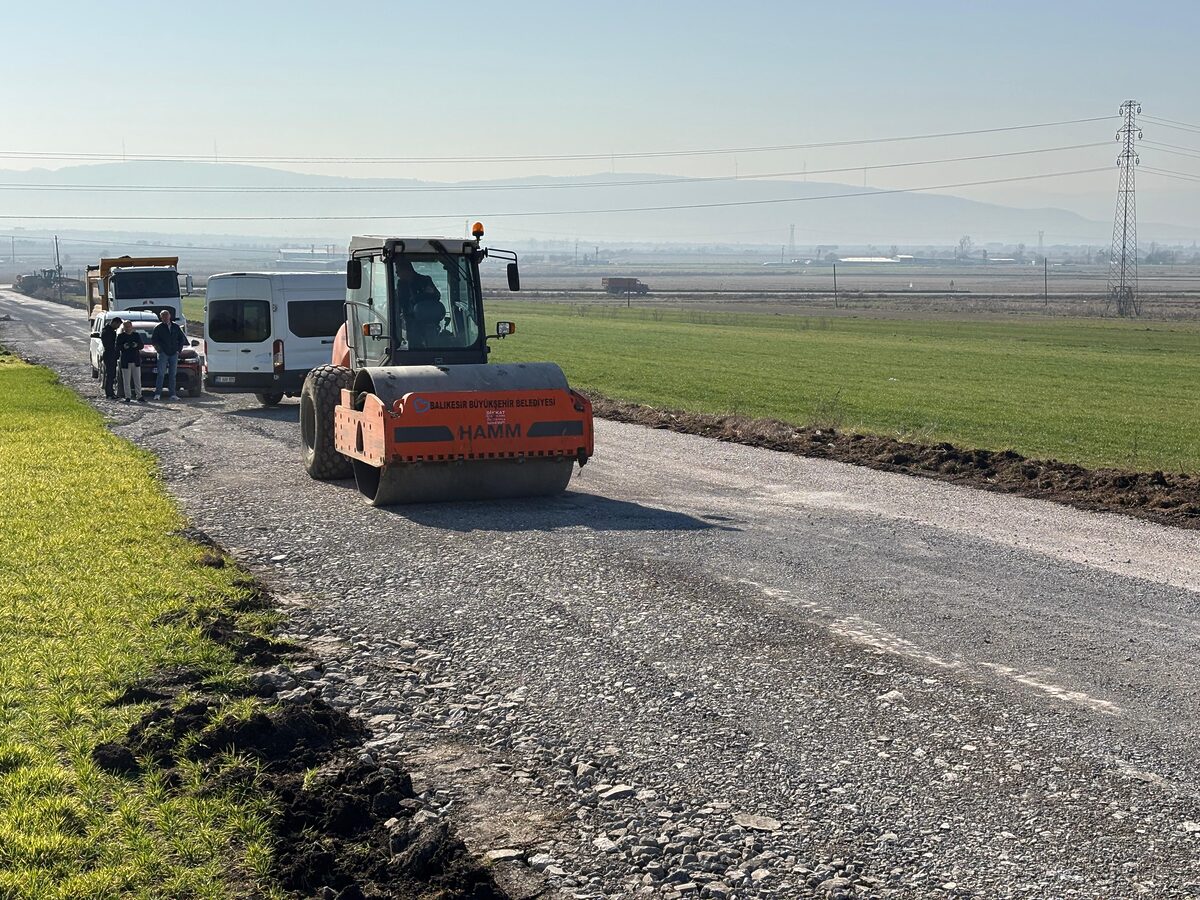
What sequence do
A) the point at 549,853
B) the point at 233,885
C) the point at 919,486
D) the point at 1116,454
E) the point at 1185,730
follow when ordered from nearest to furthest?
1. the point at 233,885
2. the point at 549,853
3. the point at 1185,730
4. the point at 919,486
5. the point at 1116,454

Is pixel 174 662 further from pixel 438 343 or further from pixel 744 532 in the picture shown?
pixel 438 343

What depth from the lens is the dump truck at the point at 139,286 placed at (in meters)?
38.6

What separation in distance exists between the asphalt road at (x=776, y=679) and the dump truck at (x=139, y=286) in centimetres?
2472

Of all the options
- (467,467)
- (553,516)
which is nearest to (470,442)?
(467,467)

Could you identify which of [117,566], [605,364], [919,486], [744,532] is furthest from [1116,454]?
[605,364]

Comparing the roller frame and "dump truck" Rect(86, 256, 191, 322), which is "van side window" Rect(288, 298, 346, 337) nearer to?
"dump truck" Rect(86, 256, 191, 322)

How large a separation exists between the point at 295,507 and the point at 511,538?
11.6ft

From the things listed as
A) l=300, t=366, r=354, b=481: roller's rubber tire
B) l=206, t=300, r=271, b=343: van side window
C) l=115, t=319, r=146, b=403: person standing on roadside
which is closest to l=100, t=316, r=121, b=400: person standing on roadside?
l=115, t=319, r=146, b=403: person standing on roadside

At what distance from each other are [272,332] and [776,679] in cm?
2136

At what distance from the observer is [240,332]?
93.4ft

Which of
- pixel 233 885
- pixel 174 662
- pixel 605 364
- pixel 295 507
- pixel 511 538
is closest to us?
pixel 233 885

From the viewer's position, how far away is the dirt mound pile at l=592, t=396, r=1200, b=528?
1582cm

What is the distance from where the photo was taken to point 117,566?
39.2 feet

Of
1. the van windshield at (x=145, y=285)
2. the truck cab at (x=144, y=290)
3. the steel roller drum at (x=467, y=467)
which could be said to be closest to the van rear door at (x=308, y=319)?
the truck cab at (x=144, y=290)
